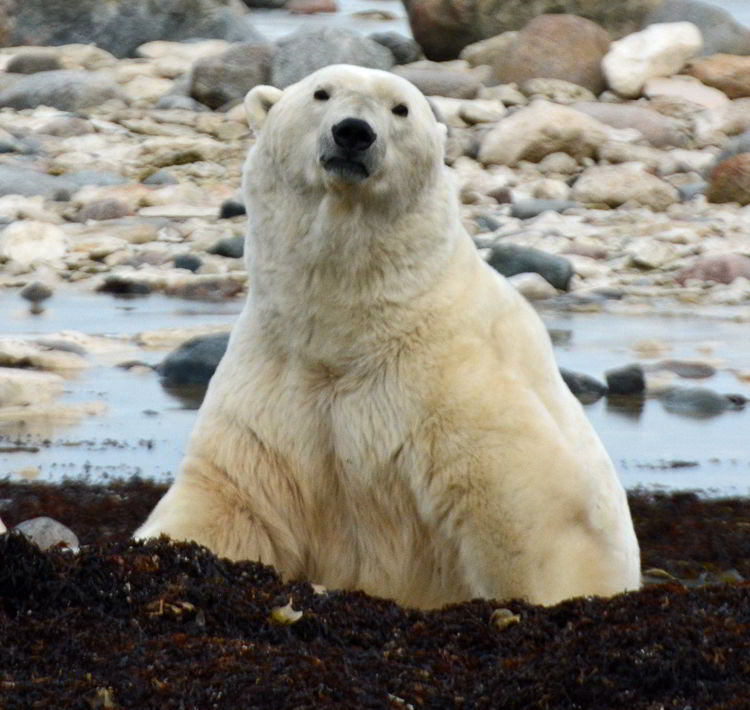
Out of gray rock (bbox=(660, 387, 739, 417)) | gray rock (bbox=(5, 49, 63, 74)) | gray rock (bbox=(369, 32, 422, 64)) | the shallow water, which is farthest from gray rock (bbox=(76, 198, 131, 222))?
gray rock (bbox=(369, 32, 422, 64))

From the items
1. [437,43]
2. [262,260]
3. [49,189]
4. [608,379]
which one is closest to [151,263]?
[49,189]

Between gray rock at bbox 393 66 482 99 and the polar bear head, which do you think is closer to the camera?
the polar bear head

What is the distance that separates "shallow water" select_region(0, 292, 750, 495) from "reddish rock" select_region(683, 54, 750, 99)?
399 inches

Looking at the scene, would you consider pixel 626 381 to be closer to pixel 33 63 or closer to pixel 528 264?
pixel 528 264

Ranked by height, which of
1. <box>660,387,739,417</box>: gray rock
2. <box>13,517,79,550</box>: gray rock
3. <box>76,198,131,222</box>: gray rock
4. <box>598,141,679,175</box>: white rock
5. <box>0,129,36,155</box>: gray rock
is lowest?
<box>0,129,36,155</box>: gray rock

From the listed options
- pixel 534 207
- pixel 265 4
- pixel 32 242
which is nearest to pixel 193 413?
pixel 32 242

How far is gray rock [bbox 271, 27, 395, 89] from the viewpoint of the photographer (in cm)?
1942

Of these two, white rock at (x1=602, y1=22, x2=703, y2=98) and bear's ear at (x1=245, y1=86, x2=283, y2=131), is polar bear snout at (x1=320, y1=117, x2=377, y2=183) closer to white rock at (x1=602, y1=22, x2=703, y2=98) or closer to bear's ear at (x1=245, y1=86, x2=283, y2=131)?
bear's ear at (x1=245, y1=86, x2=283, y2=131)

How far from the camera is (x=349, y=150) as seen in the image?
13.5 feet

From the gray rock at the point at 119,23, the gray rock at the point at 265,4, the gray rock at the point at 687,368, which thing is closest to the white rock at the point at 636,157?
the gray rock at the point at 687,368

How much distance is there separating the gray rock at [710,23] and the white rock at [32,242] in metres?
12.1

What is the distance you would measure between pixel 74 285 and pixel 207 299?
1.04 m

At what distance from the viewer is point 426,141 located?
14.3ft

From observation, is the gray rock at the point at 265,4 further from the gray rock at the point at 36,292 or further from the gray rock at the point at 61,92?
the gray rock at the point at 36,292
